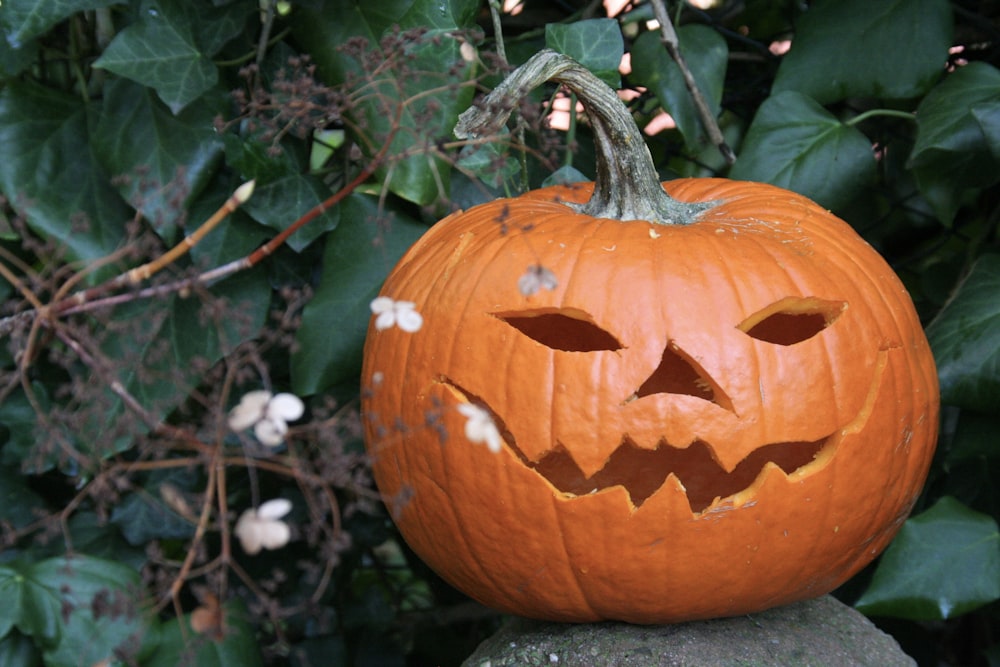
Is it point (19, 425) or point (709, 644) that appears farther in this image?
point (19, 425)

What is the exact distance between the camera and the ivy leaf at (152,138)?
3.87 feet

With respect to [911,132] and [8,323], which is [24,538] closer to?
[8,323]

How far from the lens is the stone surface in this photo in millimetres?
945

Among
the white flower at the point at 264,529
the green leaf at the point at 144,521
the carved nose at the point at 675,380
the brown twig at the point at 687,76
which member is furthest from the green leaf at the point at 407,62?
the white flower at the point at 264,529

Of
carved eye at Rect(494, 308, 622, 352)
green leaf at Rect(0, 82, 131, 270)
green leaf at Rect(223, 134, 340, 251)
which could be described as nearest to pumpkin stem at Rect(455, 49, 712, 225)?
carved eye at Rect(494, 308, 622, 352)

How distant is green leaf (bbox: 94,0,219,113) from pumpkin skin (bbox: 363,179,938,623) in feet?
1.19

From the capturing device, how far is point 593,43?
1217 mm

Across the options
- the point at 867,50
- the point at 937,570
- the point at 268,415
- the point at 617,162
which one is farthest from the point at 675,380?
the point at 867,50

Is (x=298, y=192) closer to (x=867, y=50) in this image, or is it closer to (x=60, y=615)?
(x=60, y=615)

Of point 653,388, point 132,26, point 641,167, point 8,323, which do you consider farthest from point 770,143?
point 8,323

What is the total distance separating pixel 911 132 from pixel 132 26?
112 cm

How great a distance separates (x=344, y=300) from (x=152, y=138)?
12.0 inches

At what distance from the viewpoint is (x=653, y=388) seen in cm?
98

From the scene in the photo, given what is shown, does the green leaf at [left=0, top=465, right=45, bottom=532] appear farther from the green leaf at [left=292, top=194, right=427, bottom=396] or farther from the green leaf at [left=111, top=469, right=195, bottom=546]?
the green leaf at [left=292, top=194, right=427, bottom=396]
